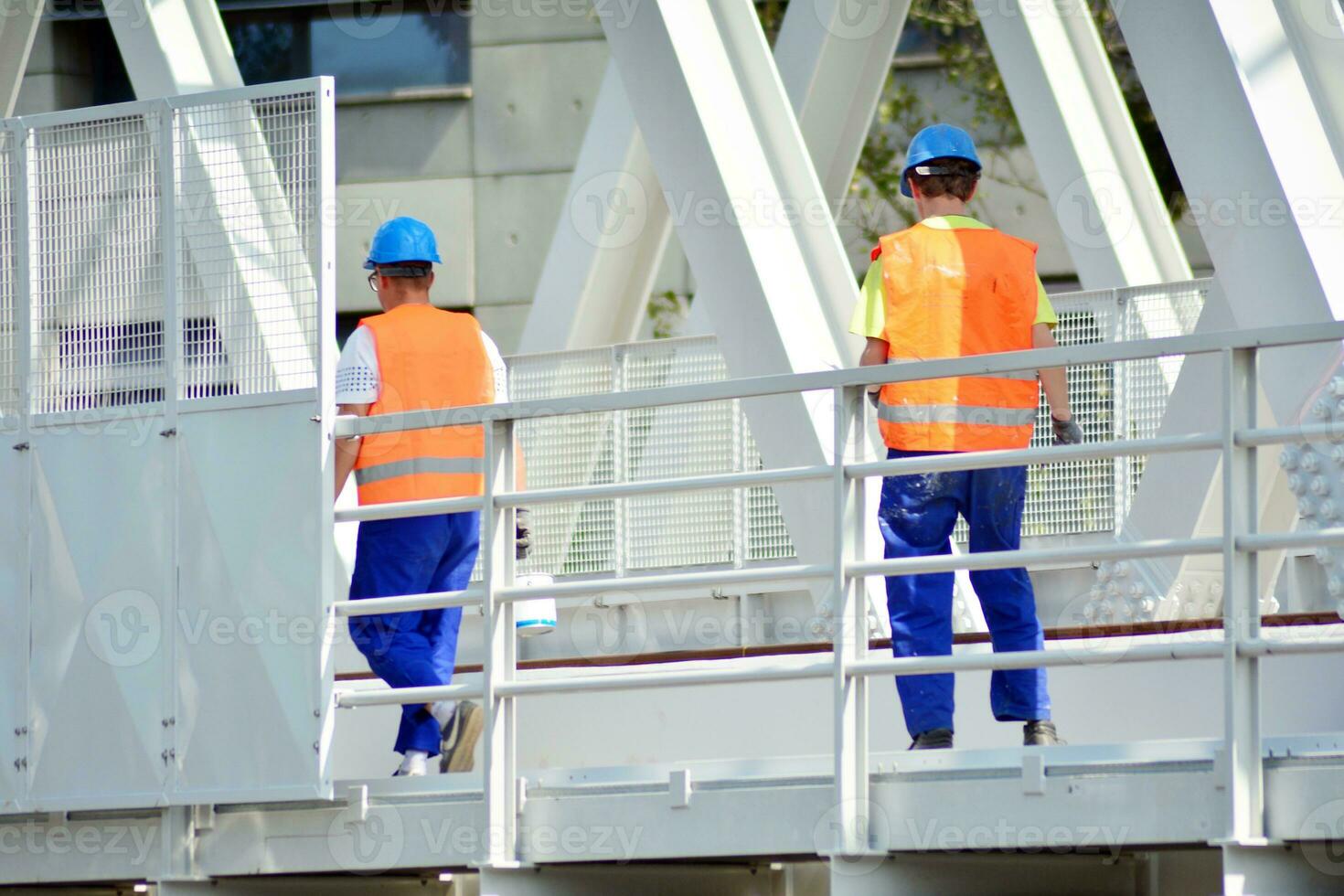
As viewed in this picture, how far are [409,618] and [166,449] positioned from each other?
1.03 metres

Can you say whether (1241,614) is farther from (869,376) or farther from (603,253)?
(603,253)

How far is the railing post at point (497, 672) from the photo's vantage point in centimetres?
696

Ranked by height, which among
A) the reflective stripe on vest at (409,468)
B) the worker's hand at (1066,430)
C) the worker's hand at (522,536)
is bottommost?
the worker's hand at (522,536)

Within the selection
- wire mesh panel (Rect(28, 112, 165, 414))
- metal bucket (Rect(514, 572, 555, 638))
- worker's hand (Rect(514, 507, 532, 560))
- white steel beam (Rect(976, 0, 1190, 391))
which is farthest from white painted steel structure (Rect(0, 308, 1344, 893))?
white steel beam (Rect(976, 0, 1190, 391))

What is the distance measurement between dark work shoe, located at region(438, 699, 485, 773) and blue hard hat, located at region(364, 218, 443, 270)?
1594 mm

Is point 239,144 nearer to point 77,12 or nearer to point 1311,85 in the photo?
point 1311,85

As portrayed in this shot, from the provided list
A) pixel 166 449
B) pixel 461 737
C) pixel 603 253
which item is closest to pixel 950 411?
pixel 461 737

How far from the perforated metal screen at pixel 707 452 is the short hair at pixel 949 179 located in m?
2.69

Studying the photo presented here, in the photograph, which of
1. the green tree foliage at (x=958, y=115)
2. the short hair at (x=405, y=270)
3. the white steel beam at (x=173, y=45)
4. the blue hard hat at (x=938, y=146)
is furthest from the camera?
the green tree foliage at (x=958, y=115)

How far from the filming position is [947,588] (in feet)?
22.7

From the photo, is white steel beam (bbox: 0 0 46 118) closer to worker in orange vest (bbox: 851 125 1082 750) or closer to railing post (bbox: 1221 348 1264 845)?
worker in orange vest (bbox: 851 125 1082 750)

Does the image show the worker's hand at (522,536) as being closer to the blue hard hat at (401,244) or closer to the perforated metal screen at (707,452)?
the blue hard hat at (401,244)

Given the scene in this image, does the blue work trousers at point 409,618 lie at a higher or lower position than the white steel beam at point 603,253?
lower

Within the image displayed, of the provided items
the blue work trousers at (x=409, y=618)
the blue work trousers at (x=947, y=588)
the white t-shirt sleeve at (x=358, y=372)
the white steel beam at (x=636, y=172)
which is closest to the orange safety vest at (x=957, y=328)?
the blue work trousers at (x=947, y=588)
